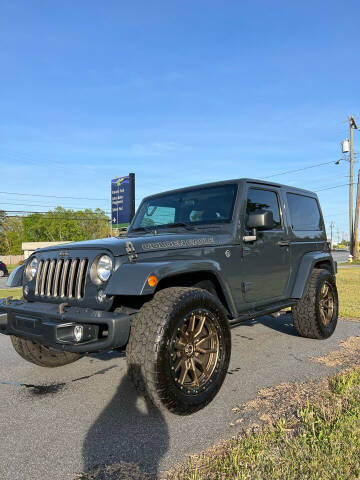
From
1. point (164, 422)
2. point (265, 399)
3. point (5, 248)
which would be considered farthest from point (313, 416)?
point (5, 248)

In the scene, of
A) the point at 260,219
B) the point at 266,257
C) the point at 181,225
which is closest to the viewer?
the point at 260,219

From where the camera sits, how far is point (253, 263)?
13.3ft

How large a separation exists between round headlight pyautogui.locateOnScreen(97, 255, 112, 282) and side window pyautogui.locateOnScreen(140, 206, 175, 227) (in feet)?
5.00

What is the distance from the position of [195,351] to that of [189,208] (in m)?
1.85

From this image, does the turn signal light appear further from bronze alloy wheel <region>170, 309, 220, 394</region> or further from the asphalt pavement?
the asphalt pavement

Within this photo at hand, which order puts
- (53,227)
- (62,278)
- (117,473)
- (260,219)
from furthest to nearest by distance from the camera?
(53,227)
(260,219)
(62,278)
(117,473)

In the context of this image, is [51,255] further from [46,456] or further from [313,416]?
[313,416]

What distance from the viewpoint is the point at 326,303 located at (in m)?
5.36

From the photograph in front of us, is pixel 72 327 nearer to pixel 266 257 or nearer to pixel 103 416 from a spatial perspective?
pixel 103 416

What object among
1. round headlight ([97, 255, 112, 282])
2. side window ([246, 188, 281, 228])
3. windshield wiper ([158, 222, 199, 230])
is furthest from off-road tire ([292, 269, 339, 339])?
round headlight ([97, 255, 112, 282])

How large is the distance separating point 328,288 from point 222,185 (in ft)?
7.78

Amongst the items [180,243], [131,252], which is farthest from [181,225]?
[131,252]

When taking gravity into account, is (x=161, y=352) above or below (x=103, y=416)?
above

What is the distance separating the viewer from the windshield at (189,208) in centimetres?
413
